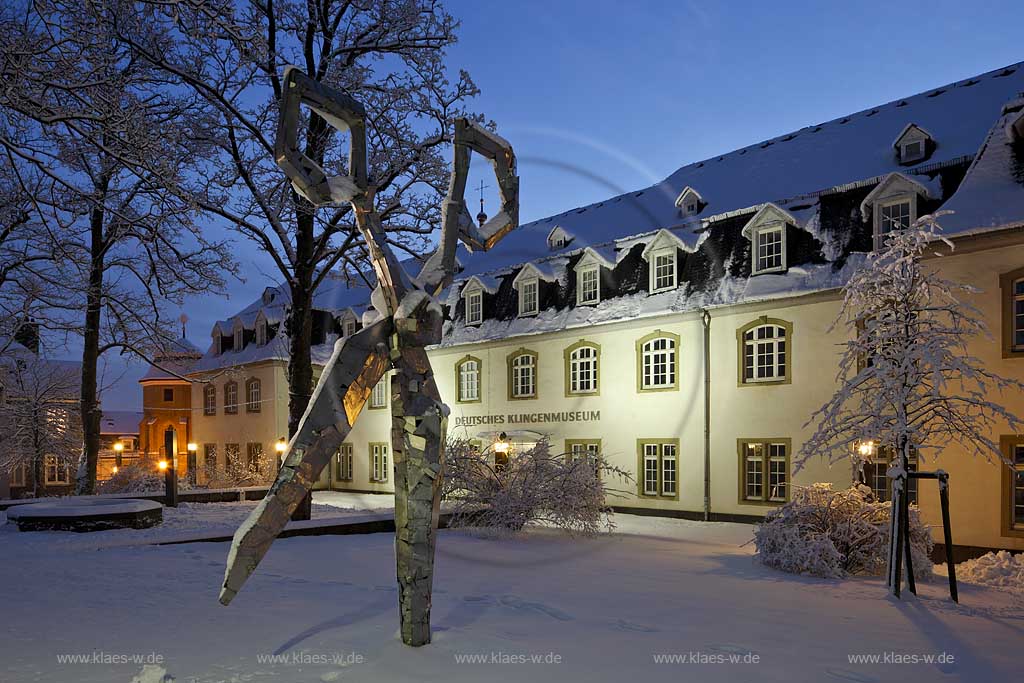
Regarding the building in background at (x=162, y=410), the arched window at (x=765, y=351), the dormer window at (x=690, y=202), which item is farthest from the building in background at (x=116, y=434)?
the arched window at (x=765, y=351)

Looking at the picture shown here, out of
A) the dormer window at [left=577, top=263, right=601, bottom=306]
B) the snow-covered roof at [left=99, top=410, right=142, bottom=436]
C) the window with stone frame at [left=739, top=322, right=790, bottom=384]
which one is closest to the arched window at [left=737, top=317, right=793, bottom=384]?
the window with stone frame at [left=739, top=322, right=790, bottom=384]

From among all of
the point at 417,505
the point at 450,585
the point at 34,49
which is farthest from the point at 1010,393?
the point at 34,49

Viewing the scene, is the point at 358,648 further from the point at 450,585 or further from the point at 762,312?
the point at 762,312

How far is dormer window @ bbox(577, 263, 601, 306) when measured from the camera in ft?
79.2

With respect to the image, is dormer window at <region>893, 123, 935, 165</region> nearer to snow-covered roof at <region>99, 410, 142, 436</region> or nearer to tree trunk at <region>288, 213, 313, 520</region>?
tree trunk at <region>288, 213, 313, 520</region>

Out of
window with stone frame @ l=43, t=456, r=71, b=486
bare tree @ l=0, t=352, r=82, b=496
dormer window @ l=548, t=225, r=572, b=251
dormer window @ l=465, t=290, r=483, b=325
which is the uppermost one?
dormer window @ l=548, t=225, r=572, b=251

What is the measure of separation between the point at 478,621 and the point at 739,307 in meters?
15.2

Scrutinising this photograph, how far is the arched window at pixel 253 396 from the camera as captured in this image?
35594 millimetres

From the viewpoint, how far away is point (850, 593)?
9969 mm

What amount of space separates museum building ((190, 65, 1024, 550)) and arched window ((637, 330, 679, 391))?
0.20ft

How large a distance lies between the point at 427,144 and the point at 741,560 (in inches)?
425

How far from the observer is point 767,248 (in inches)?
785

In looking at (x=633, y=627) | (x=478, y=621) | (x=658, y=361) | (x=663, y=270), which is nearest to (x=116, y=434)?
(x=658, y=361)

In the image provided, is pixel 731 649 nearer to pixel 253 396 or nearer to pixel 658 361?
pixel 658 361
